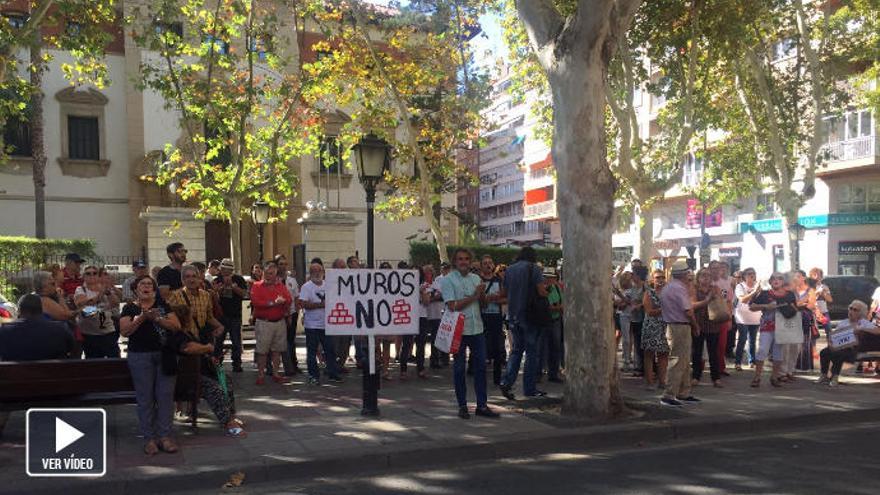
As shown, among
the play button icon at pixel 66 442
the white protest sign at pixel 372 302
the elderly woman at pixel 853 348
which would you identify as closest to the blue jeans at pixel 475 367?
the white protest sign at pixel 372 302

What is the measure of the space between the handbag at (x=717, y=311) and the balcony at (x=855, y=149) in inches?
904

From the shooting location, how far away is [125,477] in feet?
18.8

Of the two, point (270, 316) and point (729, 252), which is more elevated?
point (729, 252)

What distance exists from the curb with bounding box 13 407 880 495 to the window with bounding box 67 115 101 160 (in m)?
26.7

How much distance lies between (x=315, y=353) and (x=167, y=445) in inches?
155

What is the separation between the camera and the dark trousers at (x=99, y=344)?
28.9 feet

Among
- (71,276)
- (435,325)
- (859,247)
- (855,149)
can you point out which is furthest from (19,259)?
(859,247)

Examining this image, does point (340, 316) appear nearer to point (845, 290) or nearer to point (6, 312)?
point (6, 312)

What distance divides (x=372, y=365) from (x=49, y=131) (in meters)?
26.0

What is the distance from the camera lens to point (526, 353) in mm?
8797

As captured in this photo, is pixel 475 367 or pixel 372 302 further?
pixel 372 302

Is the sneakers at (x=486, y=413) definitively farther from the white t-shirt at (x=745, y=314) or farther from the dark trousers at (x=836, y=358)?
the white t-shirt at (x=745, y=314)

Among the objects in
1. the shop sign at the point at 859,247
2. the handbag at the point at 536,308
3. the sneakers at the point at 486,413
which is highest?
the shop sign at the point at 859,247

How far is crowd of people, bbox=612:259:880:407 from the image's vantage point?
8.77 metres
